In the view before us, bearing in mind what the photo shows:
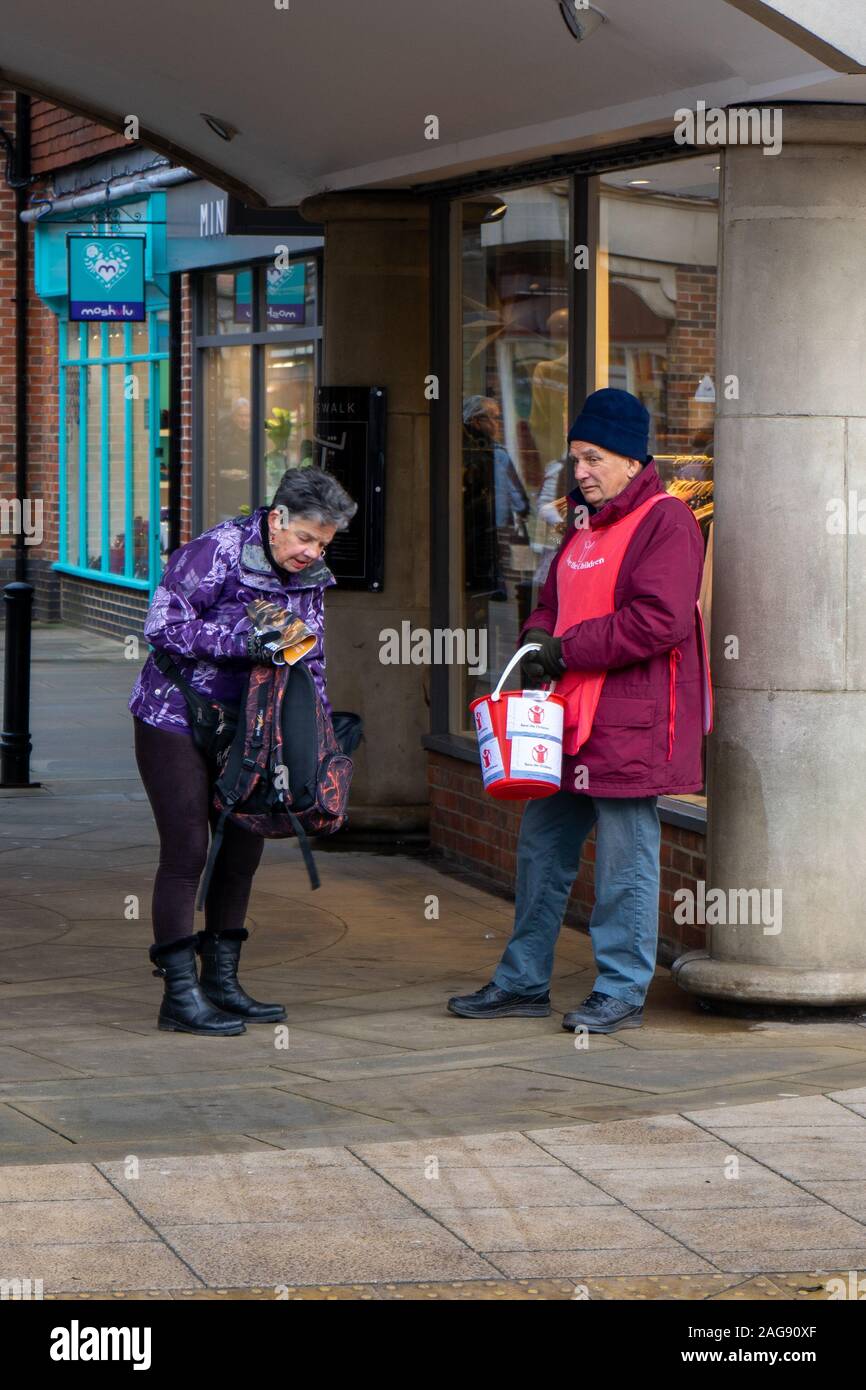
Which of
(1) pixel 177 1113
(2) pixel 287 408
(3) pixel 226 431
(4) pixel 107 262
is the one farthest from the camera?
(4) pixel 107 262

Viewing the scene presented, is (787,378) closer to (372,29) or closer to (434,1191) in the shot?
(372,29)

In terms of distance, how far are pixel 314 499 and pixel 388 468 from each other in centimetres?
383

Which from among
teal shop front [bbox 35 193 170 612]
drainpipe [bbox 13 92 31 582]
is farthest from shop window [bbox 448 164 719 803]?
drainpipe [bbox 13 92 31 582]

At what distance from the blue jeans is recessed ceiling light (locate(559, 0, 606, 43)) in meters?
2.35

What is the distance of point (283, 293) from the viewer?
15500 mm

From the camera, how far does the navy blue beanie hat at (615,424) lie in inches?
251

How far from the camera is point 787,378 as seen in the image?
653 cm

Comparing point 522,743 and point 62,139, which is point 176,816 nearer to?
point 522,743

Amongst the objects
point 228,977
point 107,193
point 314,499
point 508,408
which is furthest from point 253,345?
point 314,499

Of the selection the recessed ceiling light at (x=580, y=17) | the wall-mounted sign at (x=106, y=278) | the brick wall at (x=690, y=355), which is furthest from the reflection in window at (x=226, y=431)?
the recessed ceiling light at (x=580, y=17)

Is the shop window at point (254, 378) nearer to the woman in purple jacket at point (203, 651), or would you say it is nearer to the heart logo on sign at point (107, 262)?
the heart logo on sign at point (107, 262)

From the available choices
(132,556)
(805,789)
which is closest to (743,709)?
(805,789)

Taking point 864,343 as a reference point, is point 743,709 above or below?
below
